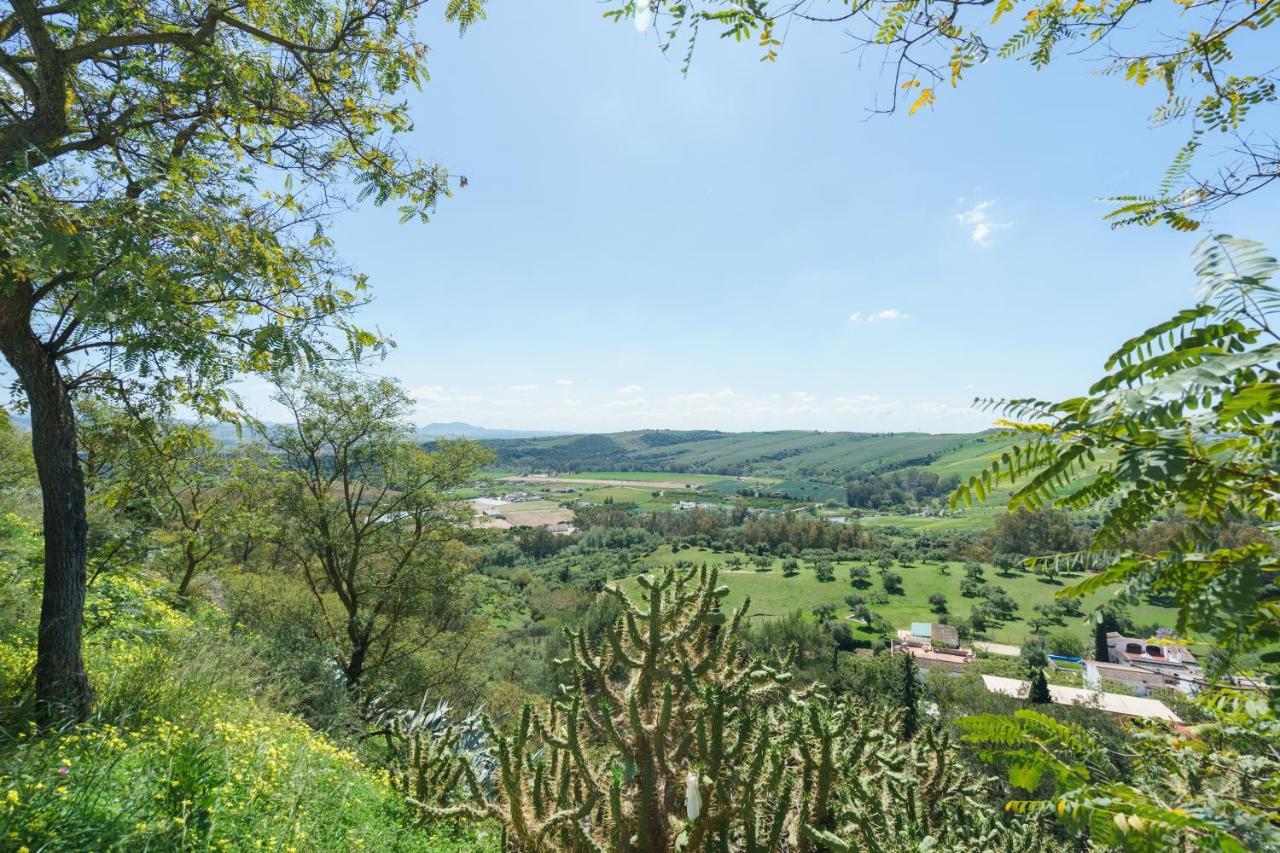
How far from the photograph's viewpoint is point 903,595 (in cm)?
7156

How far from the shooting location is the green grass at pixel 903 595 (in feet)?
201

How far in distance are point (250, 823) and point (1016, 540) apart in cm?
9433

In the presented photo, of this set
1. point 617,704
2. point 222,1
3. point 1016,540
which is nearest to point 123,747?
point 617,704

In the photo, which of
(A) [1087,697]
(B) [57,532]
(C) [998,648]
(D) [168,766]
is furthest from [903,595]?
(B) [57,532]

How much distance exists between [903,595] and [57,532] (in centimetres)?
8241

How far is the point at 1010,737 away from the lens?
1689mm

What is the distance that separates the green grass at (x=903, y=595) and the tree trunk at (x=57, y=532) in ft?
182

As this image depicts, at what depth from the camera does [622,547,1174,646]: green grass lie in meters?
61.2

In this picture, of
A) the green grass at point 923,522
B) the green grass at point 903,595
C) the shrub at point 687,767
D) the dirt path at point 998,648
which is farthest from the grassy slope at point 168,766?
the green grass at point 923,522

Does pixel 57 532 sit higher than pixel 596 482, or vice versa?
pixel 57 532

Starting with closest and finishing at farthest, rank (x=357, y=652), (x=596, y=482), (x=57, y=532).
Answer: (x=57, y=532) < (x=357, y=652) < (x=596, y=482)

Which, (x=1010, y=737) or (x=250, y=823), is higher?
(x=1010, y=737)

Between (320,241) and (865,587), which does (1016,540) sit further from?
(320,241)

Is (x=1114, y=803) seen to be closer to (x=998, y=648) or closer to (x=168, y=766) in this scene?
(x=168, y=766)
